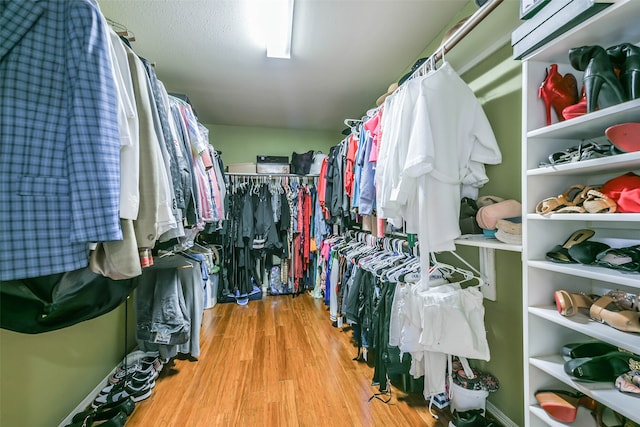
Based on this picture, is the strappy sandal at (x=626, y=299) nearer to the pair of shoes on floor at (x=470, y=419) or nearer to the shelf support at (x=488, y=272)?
the shelf support at (x=488, y=272)

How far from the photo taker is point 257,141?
3922 mm

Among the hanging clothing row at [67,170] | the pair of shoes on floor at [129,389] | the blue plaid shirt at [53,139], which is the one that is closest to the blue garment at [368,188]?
the hanging clothing row at [67,170]

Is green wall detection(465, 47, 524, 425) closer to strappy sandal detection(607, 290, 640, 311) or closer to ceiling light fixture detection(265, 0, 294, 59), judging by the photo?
strappy sandal detection(607, 290, 640, 311)

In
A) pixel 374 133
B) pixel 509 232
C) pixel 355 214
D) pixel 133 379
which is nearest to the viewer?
pixel 509 232

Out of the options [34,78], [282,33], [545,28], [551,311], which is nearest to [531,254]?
[551,311]

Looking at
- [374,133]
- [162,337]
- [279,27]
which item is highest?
[279,27]

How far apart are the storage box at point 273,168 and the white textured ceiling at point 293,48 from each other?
792 mm

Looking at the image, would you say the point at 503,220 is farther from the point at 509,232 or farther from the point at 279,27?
the point at 279,27

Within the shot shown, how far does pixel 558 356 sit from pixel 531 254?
412 millimetres

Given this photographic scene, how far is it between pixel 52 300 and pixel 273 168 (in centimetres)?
291

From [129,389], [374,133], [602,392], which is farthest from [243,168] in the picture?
[602,392]

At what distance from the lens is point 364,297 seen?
186 centimetres

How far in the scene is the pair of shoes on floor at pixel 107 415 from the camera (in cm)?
133

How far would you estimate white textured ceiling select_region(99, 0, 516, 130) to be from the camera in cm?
161
